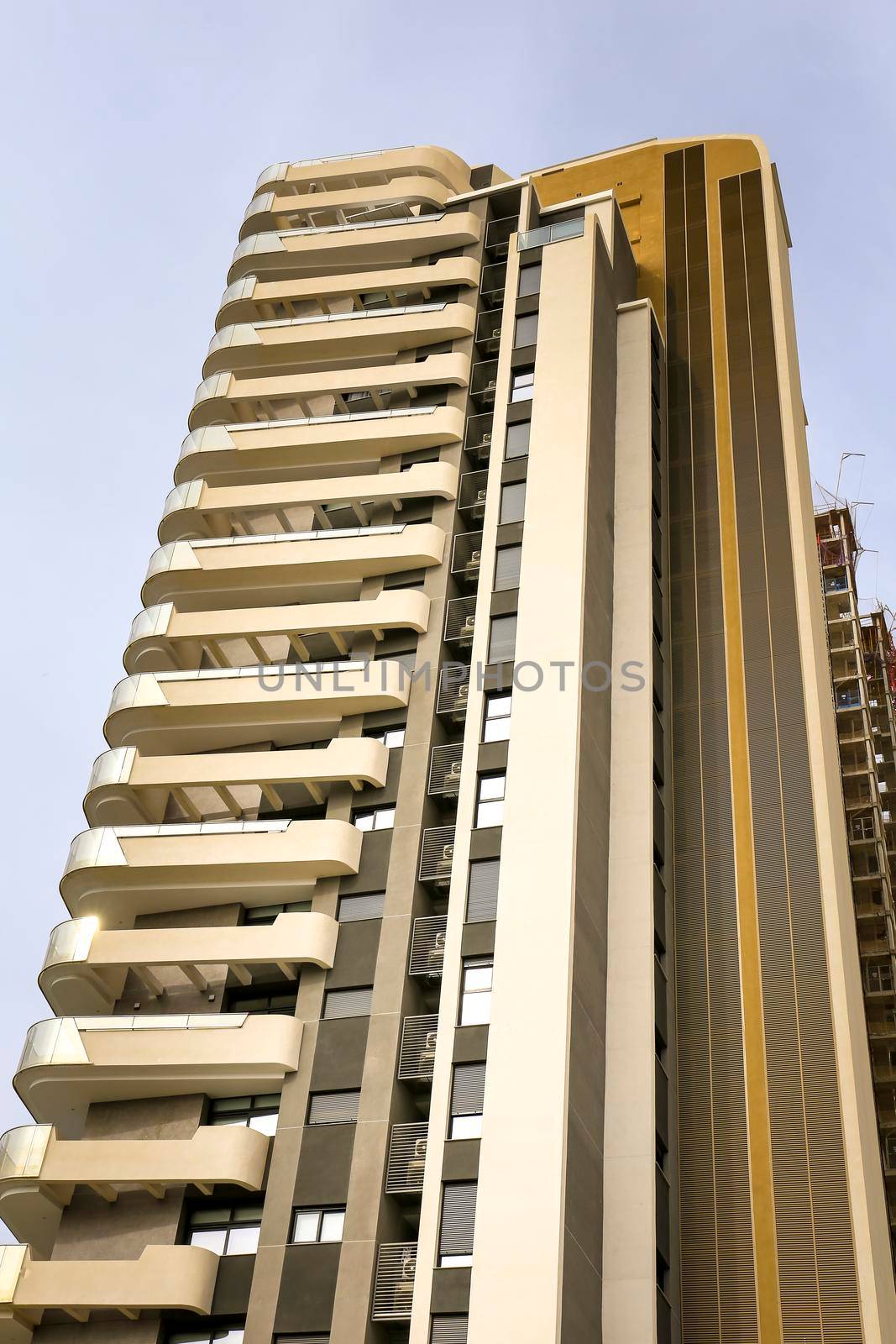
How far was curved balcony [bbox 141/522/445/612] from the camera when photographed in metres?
40.5

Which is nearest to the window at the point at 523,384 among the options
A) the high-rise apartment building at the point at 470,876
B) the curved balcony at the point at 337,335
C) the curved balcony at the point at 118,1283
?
the high-rise apartment building at the point at 470,876

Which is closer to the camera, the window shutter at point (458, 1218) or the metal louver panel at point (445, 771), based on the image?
the window shutter at point (458, 1218)

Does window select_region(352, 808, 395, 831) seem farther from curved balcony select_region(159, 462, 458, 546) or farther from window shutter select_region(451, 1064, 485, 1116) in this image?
curved balcony select_region(159, 462, 458, 546)

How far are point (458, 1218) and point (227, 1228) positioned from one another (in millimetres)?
6234

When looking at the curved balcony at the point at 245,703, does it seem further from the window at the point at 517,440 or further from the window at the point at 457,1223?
the window at the point at 457,1223

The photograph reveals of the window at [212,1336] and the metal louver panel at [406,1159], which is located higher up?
the metal louver panel at [406,1159]

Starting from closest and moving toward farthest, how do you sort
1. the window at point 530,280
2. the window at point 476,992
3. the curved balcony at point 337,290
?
the window at point 476,992 < the window at point 530,280 < the curved balcony at point 337,290

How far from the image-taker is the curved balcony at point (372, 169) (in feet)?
180

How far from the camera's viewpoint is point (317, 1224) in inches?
1155

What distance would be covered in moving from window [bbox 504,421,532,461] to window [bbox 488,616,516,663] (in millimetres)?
6660

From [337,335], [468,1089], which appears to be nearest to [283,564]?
[337,335]

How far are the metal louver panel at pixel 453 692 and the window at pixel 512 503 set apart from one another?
5051 mm

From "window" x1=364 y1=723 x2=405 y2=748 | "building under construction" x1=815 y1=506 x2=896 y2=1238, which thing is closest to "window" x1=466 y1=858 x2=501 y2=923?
"window" x1=364 y1=723 x2=405 y2=748

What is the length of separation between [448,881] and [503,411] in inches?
652
